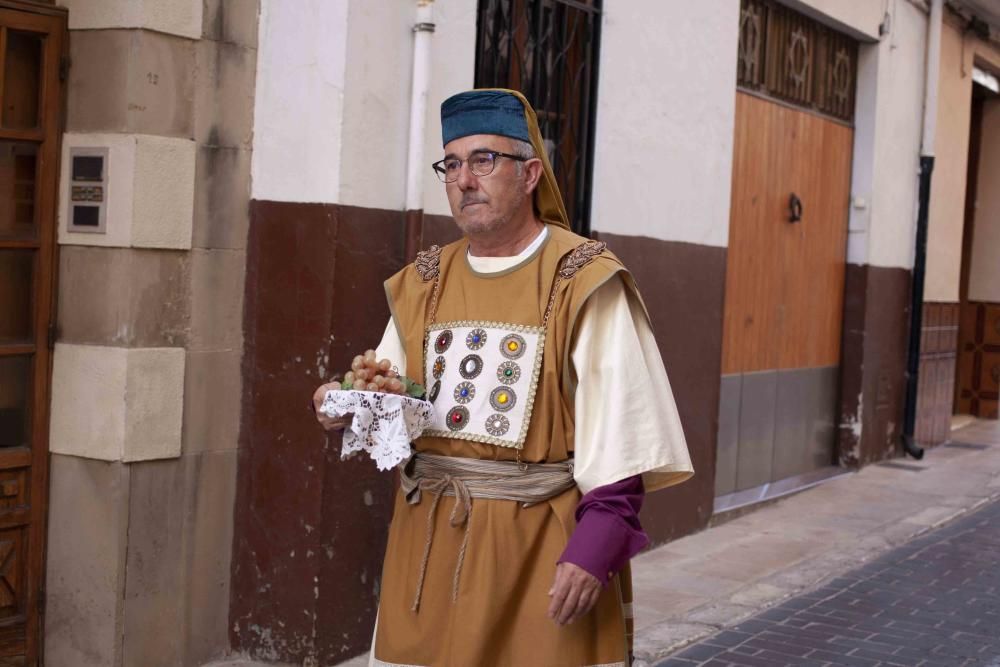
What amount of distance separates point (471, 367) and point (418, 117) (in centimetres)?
216

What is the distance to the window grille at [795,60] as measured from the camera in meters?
8.91

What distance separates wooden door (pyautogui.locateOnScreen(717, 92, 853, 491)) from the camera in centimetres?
894

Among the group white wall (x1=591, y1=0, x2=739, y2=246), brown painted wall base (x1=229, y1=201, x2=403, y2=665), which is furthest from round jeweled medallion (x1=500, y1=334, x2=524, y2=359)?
white wall (x1=591, y1=0, x2=739, y2=246)

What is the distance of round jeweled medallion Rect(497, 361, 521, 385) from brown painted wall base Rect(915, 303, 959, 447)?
925 cm

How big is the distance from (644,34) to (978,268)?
886 centimetres

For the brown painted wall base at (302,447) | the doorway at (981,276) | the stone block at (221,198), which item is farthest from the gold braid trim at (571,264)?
the doorway at (981,276)

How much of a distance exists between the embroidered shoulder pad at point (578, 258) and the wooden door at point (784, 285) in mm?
5397

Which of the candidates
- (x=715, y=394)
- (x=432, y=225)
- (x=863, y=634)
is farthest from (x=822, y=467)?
(x=432, y=225)

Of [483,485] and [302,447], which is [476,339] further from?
[302,447]

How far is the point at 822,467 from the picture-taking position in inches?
415

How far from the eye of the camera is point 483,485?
332 centimetres

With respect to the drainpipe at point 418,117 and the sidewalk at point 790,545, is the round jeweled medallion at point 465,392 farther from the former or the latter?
the sidewalk at point 790,545

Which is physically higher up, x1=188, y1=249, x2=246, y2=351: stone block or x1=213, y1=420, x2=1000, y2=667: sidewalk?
x1=188, y1=249, x2=246, y2=351: stone block

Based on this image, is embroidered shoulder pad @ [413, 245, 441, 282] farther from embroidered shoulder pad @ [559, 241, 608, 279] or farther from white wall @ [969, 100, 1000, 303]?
white wall @ [969, 100, 1000, 303]
